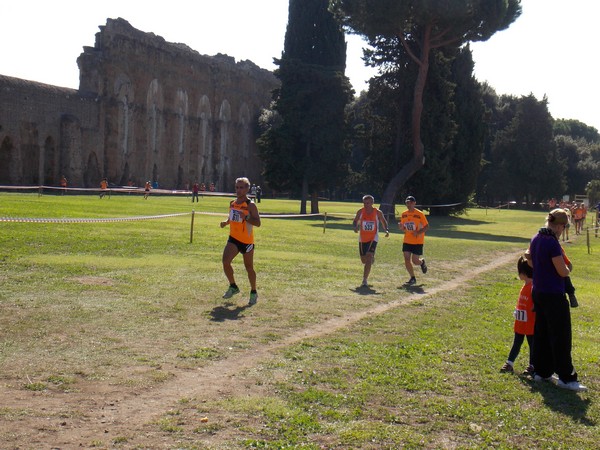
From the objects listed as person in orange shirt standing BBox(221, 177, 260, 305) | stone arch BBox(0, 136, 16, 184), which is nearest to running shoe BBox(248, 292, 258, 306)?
person in orange shirt standing BBox(221, 177, 260, 305)

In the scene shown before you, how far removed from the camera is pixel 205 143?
2862 inches

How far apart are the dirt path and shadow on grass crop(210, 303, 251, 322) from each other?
1994mm

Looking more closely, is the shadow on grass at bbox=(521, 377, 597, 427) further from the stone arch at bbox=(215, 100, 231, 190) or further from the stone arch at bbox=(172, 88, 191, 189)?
the stone arch at bbox=(215, 100, 231, 190)

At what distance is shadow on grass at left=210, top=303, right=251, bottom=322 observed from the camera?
389 inches

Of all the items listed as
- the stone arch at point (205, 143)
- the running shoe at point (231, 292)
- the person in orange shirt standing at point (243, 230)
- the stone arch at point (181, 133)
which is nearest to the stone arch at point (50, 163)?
the stone arch at point (181, 133)

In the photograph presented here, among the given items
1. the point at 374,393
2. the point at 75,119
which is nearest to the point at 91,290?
the point at 374,393

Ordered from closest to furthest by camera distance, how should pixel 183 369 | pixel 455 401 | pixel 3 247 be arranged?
pixel 455 401, pixel 183 369, pixel 3 247

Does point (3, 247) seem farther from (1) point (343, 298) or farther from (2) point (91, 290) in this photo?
(1) point (343, 298)

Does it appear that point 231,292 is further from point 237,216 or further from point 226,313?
point 226,313

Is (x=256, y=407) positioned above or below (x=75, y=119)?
below

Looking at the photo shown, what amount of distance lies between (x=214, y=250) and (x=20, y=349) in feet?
36.7

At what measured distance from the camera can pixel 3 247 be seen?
1588 cm

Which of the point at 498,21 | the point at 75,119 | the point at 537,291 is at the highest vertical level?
the point at 498,21

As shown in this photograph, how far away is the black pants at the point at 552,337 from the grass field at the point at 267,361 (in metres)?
0.22
